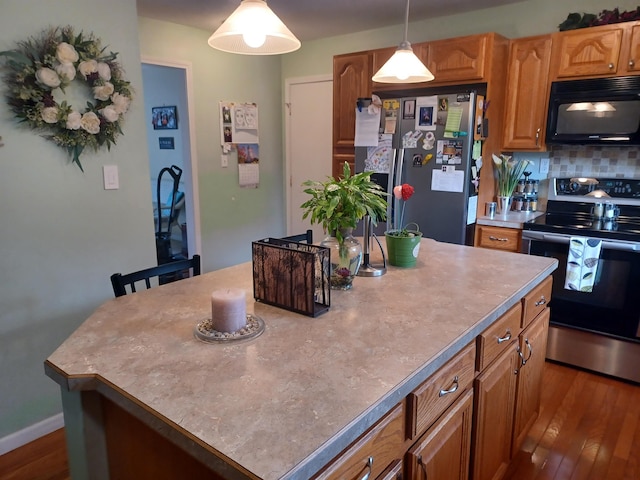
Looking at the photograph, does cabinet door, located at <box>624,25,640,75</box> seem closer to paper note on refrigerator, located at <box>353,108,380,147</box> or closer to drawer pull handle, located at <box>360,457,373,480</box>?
paper note on refrigerator, located at <box>353,108,380,147</box>

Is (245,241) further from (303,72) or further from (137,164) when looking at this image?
(137,164)

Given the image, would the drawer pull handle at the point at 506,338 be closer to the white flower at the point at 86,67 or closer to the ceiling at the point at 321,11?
the white flower at the point at 86,67

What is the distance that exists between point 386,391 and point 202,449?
39cm

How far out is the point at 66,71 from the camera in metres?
2.02

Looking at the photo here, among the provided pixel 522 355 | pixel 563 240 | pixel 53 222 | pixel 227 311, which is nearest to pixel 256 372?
pixel 227 311

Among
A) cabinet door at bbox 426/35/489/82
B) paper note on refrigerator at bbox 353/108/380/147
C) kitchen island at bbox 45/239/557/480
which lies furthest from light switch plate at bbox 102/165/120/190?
cabinet door at bbox 426/35/489/82

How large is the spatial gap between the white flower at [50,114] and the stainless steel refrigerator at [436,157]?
1953 millimetres

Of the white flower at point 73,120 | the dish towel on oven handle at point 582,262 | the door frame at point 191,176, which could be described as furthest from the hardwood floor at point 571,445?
the door frame at point 191,176

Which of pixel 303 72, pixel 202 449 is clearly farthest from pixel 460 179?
pixel 202 449

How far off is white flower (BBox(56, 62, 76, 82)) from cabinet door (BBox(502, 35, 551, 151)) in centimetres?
271

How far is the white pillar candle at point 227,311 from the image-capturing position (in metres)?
1.20

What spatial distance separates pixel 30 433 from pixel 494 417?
82.7 inches

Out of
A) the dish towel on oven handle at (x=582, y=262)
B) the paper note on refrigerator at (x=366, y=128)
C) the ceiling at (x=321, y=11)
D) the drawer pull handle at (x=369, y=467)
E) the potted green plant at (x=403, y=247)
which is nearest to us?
the drawer pull handle at (x=369, y=467)

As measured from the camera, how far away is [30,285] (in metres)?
2.12
